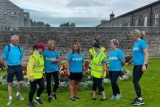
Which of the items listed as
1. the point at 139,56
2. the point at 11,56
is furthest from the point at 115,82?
the point at 11,56

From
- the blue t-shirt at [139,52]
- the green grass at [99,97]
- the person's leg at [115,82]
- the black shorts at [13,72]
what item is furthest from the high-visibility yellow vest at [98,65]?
the black shorts at [13,72]

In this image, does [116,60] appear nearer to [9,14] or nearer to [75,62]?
[75,62]

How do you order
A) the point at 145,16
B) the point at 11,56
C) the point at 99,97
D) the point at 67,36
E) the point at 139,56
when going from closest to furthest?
1. the point at 139,56
2. the point at 11,56
3. the point at 99,97
4. the point at 67,36
5. the point at 145,16

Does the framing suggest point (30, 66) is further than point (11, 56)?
No

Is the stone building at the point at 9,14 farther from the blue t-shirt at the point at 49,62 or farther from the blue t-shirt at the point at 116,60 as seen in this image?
the blue t-shirt at the point at 116,60

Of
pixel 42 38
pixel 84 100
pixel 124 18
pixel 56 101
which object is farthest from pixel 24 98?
pixel 124 18

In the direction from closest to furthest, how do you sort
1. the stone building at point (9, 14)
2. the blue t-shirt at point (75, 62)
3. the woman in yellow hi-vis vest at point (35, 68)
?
the woman in yellow hi-vis vest at point (35, 68)
the blue t-shirt at point (75, 62)
the stone building at point (9, 14)

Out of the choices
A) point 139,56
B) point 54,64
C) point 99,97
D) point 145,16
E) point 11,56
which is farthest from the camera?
point 145,16

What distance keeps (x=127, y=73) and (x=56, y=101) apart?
499cm

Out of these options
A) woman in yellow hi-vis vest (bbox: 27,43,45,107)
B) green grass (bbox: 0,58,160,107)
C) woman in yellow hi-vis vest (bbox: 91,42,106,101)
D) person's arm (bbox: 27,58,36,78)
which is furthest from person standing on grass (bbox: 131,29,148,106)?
person's arm (bbox: 27,58,36,78)

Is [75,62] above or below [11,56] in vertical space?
below

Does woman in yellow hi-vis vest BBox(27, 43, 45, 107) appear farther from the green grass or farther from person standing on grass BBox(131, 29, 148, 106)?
person standing on grass BBox(131, 29, 148, 106)

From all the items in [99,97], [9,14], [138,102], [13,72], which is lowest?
[99,97]

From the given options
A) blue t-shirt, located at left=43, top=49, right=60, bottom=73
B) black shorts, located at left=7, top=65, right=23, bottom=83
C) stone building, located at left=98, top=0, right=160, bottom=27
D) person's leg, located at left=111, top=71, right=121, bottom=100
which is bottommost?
person's leg, located at left=111, top=71, right=121, bottom=100
